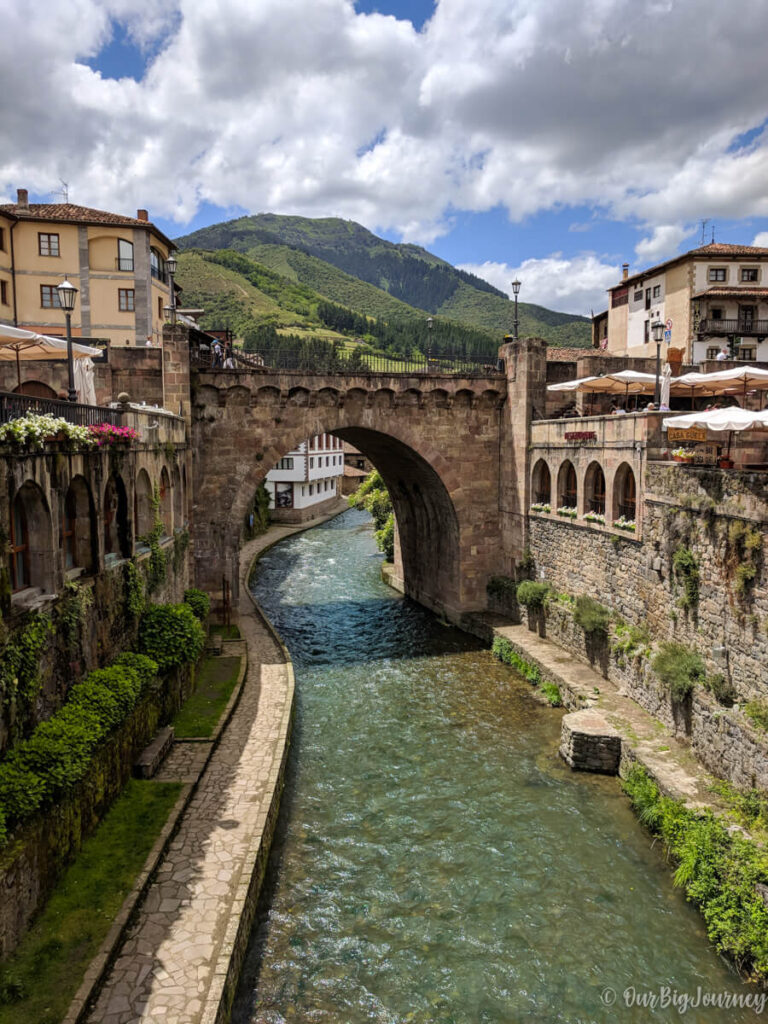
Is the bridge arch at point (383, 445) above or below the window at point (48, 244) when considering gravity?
below

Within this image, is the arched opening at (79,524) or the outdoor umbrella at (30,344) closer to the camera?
the arched opening at (79,524)

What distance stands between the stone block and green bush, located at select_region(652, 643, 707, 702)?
1677mm

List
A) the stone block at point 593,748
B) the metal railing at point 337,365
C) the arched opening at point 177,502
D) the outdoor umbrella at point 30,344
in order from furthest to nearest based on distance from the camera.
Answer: the metal railing at point 337,365, the arched opening at point 177,502, the stone block at point 593,748, the outdoor umbrella at point 30,344

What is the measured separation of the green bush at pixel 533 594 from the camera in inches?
944

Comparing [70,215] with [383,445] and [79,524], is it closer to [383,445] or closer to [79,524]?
Result: [383,445]

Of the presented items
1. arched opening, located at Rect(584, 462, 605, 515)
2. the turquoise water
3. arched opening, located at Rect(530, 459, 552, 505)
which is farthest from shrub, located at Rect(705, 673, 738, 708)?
arched opening, located at Rect(530, 459, 552, 505)

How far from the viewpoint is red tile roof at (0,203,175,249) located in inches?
1431

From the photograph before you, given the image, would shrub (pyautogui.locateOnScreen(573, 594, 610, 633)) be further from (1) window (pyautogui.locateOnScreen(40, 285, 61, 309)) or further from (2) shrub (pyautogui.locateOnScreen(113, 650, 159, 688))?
(1) window (pyautogui.locateOnScreen(40, 285, 61, 309))

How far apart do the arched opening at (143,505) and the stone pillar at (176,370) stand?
19.4ft

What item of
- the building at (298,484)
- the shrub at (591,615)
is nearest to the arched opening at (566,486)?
the shrub at (591,615)

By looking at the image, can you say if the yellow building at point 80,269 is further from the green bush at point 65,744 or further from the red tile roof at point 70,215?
the green bush at point 65,744

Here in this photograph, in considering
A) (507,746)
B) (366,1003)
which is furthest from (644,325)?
(366,1003)

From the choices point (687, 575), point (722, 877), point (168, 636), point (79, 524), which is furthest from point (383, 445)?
point (722, 877)

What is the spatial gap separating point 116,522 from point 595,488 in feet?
45.3
